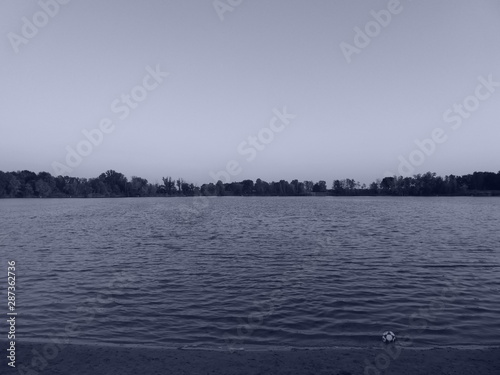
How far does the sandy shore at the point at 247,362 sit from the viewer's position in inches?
291

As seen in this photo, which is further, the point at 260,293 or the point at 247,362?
the point at 260,293

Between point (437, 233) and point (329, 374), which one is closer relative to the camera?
point (329, 374)

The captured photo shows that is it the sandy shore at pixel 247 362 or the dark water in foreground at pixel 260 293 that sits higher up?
the sandy shore at pixel 247 362

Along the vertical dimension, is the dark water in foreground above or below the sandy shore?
below

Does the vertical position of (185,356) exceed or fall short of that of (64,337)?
it exceeds it

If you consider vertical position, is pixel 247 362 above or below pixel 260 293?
above

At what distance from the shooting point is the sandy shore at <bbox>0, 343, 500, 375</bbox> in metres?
7.39

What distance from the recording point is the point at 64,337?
1118 centimetres

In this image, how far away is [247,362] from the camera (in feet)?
25.6

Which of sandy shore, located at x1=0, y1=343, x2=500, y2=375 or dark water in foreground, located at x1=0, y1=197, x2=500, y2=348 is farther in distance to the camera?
dark water in foreground, located at x1=0, y1=197, x2=500, y2=348

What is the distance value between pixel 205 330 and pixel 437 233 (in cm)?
3238

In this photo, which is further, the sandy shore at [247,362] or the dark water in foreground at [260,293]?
the dark water in foreground at [260,293]

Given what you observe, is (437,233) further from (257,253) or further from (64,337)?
(64,337)

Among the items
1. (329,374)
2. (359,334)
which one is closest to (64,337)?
(329,374)
